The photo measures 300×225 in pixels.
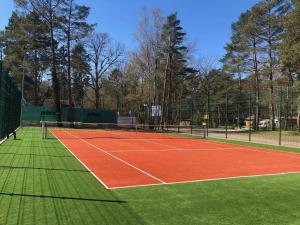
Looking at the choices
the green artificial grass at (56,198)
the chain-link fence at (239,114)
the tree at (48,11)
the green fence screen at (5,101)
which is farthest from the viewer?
the tree at (48,11)

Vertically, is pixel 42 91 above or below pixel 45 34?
below

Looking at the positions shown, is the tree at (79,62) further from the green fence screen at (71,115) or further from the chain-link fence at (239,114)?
the chain-link fence at (239,114)

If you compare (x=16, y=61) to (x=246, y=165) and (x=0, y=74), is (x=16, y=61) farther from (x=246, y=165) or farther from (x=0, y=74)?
(x=246, y=165)

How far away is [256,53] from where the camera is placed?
42.9 meters

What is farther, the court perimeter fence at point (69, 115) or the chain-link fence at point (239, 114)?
the court perimeter fence at point (69, 115)

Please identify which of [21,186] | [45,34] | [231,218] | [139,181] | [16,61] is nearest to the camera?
[231,218]

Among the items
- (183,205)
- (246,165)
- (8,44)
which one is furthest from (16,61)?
(183,205)

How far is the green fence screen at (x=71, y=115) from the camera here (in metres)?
43.7

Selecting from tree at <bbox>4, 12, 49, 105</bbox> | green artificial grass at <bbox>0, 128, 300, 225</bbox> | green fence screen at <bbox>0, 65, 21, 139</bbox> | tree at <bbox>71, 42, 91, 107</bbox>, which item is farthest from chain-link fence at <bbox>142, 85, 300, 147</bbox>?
tree at <bbox>4, 12, 49, 105</bbox>

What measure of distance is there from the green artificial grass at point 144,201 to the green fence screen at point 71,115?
35.5 metres

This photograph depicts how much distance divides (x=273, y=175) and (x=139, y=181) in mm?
3680

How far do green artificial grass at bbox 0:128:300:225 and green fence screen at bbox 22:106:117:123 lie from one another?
3554 cm

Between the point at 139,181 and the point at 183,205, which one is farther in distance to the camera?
the point at 139,181

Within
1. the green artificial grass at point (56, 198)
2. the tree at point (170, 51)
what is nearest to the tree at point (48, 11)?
the tree at point (170, 51)
